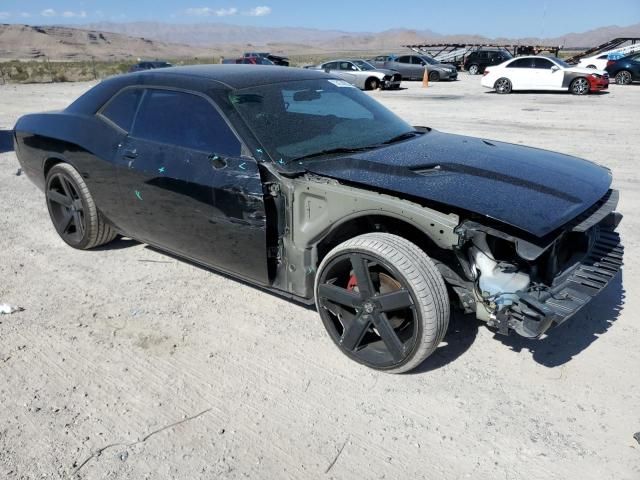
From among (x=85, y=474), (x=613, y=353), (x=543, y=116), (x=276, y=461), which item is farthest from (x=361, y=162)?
(x=543, y=116)

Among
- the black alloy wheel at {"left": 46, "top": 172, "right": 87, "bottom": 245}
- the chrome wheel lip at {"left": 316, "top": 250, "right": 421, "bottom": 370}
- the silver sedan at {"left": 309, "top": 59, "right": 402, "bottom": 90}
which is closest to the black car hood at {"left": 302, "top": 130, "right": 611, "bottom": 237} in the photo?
the chrome wheel lip at {"left": 316, "top": 250, "right": 421, "bottom": 370}

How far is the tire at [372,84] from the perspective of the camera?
72.0 feet

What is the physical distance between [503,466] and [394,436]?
0.51 meters

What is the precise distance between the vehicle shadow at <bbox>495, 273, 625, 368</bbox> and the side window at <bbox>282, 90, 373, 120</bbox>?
192cm

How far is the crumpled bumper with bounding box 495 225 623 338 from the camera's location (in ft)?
8.44

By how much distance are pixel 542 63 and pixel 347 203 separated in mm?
18906

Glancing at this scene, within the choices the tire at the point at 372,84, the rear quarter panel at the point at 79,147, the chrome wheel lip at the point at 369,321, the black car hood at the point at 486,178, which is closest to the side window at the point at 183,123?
the rear quarter panel at the point at 79,147

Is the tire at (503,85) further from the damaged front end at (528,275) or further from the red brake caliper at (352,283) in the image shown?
the red brake caliper at (352,283)

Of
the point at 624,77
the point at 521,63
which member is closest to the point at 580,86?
the point at 521,63

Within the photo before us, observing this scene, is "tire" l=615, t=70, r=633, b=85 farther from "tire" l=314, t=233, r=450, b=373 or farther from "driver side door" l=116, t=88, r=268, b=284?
"tire" l=314, t=233, r=450, b=373

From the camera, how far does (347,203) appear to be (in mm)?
2990

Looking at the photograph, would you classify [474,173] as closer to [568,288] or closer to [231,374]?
[568,288]

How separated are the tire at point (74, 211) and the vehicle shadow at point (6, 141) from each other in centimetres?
558

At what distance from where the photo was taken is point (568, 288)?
2912mm
